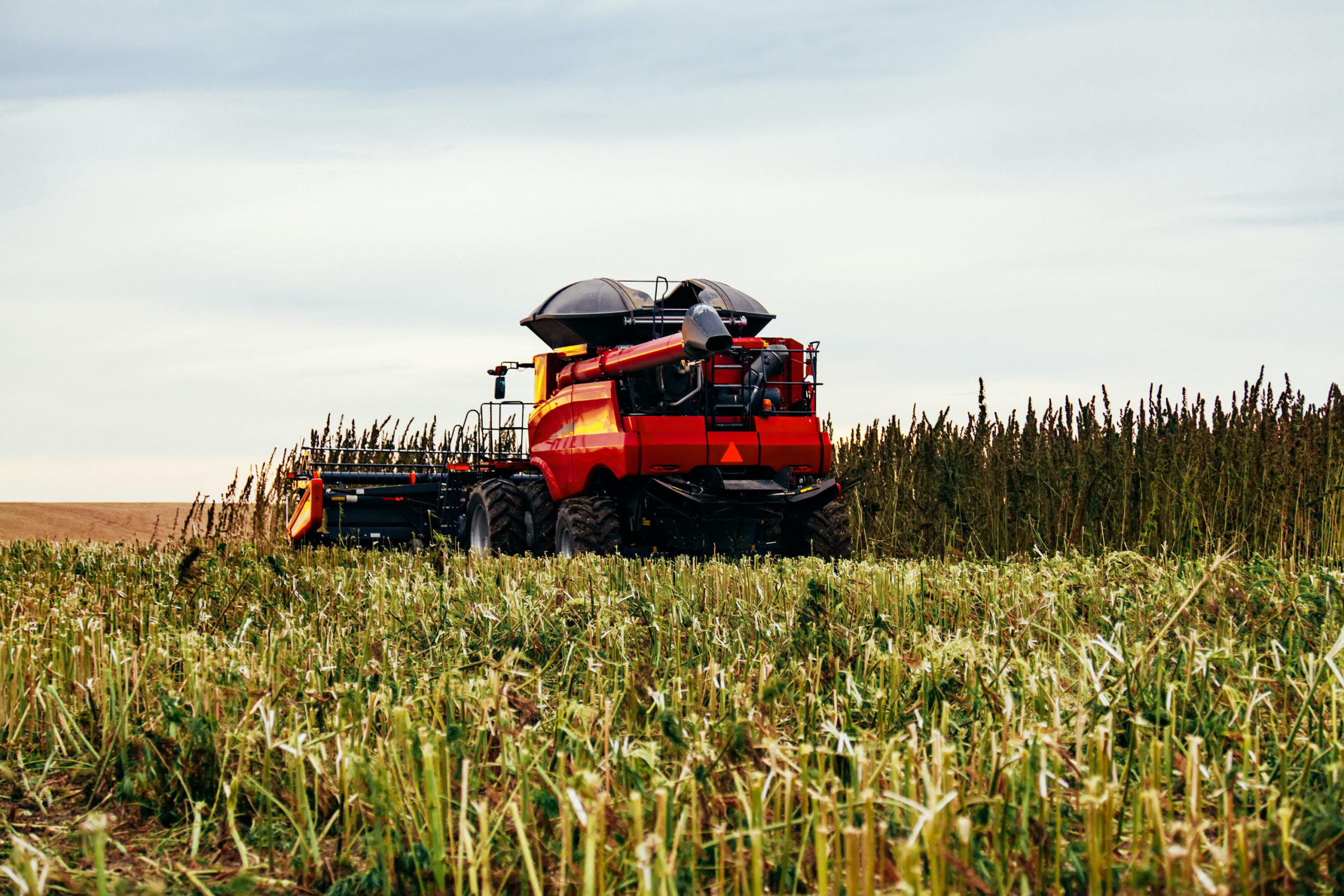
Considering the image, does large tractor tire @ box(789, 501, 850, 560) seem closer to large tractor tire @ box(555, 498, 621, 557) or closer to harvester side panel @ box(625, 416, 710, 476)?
harvester side panel @ box(625, 416, 710, 476)

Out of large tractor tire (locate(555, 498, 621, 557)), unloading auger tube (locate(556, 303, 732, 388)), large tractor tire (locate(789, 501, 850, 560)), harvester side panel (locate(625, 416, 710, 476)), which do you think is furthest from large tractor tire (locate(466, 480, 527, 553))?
large tractor tire (locate(789, 501, 850, 560))

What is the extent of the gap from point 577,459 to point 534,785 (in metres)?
9.47

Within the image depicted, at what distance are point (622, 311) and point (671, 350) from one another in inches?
105

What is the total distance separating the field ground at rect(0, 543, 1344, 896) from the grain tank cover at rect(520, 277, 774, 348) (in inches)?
304

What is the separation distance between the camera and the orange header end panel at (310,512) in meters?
13.7

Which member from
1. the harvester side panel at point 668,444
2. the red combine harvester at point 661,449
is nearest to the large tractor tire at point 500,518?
the red combine harvester at point 661,449

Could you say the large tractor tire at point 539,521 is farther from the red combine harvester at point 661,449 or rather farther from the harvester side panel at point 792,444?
the harvester side panel at point 792,444

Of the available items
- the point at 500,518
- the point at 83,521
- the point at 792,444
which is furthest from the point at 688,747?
the point at 83,521

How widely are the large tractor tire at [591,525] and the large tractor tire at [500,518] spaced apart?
4.26 feet

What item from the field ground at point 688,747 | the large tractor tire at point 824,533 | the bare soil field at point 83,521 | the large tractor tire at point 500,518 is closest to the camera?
the field ground at point 688,747

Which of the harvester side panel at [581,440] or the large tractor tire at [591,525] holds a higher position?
the harvester side panel at [581,440]

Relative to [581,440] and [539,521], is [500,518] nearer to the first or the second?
[539,521]

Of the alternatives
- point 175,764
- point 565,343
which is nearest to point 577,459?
point 565,343

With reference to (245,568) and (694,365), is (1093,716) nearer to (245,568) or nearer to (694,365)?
(245,568)
